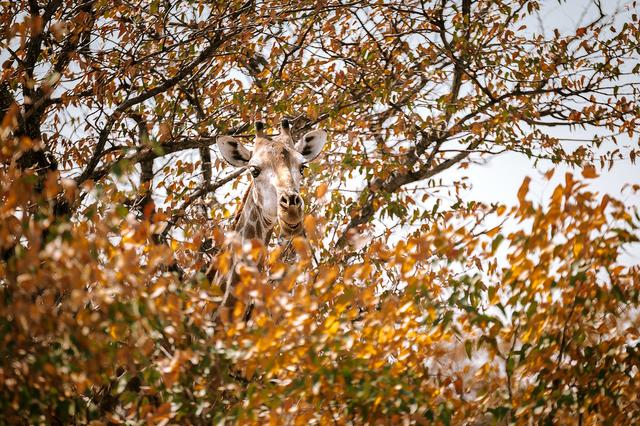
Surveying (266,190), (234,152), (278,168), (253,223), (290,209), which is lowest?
(290,209)

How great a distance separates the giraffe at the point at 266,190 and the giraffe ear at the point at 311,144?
28mm

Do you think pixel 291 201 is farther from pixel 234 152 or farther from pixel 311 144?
pixel 311 144

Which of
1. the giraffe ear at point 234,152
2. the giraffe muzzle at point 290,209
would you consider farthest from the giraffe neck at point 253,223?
the giraffe muzzle at point 290,209

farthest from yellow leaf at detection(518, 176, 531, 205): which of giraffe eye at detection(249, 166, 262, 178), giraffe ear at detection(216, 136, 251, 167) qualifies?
giraffe ear at detection(216, 136, 251, 167)

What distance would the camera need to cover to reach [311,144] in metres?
7.85

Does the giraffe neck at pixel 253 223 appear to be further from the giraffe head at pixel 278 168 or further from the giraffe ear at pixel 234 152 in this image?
the giraffe ear at pixel 234 152

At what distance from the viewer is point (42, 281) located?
10.1ft

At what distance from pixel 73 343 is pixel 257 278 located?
0.91 metres

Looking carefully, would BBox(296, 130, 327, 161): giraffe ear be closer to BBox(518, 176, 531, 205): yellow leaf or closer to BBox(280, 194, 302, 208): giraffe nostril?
BBox(280, 194, 302, 208): giraffe nostril

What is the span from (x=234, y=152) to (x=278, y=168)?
2.86ft

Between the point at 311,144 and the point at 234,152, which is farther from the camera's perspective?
the point at 311,144

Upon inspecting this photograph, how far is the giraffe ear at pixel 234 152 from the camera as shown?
7328 millimetres

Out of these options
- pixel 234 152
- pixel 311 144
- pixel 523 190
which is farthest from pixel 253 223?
pixel 523 190

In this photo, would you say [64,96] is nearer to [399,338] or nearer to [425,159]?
[425,159]
